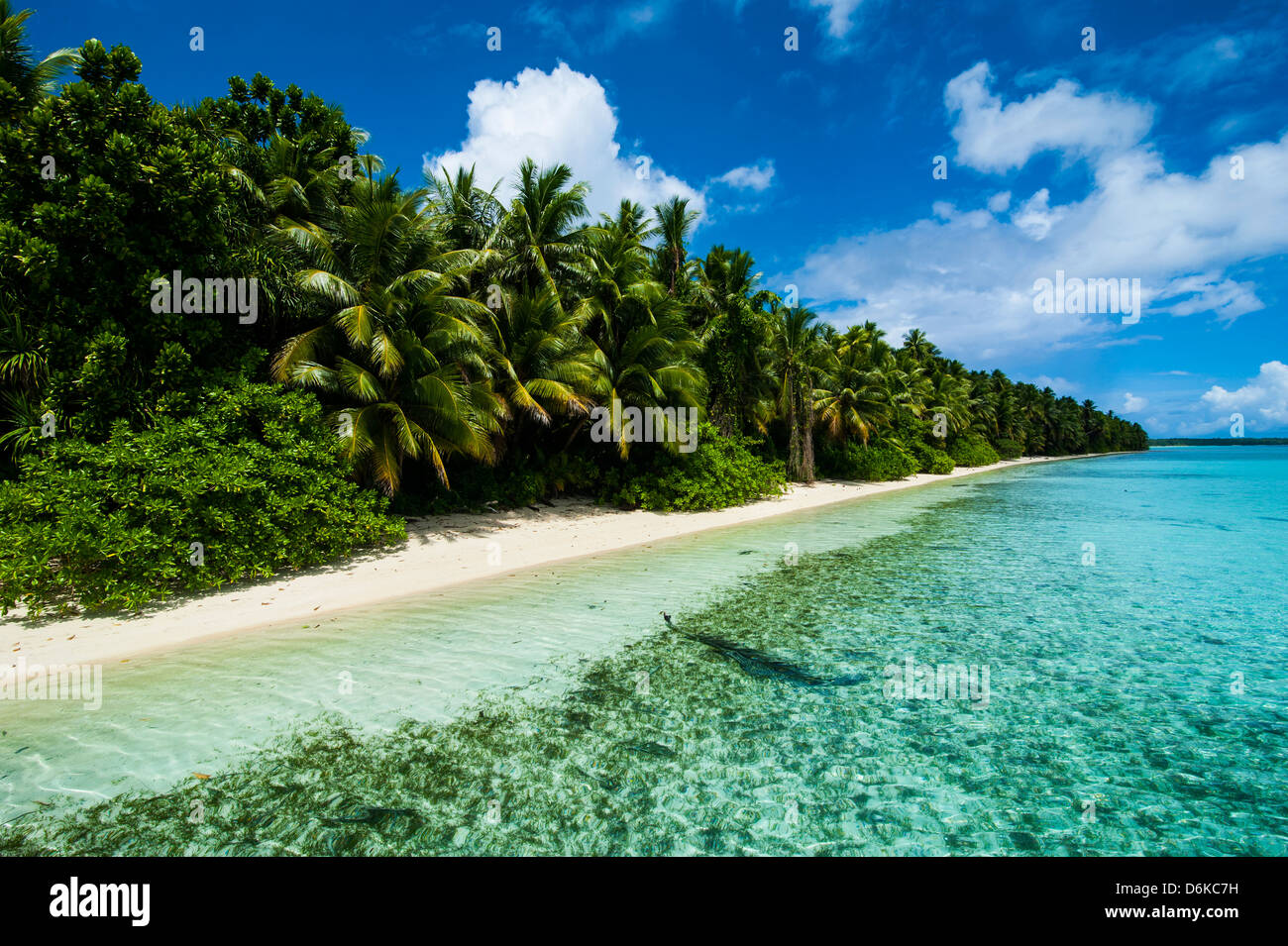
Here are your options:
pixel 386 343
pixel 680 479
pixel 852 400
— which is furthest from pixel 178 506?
pixel 852 400

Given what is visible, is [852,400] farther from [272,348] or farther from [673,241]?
[272,348]

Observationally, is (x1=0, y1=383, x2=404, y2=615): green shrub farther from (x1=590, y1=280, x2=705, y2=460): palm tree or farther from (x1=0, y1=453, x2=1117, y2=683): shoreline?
(x1=590, y1=280, x2=705, y2=460): palm tree

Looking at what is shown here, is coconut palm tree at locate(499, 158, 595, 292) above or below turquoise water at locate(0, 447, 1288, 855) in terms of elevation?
above

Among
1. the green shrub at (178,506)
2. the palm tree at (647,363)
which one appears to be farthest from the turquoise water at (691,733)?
the palm tree at (647,363)

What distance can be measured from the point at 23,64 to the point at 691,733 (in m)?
16.8

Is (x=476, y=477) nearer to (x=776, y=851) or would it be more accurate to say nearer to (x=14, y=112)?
(x=14, y=112)

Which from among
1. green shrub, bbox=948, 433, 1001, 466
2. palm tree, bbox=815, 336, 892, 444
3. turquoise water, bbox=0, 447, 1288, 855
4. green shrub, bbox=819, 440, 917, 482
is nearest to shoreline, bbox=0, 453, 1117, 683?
turquoise water, bbox=0, 447, 1288, 855

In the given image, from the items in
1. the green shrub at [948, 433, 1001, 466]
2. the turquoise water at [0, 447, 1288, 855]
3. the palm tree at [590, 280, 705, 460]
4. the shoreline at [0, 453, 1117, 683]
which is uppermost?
the palm tree at [590, 280, 705, 460]

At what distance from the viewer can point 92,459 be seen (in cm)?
818

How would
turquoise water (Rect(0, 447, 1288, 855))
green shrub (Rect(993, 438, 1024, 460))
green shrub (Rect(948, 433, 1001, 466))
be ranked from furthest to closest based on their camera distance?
green shrub (Rect(993, 438, 1024, 460)) → green shrub (Rect(948, 433, 1001, 466)) → turquoise water (Rect(0, 447, 1288, 855))

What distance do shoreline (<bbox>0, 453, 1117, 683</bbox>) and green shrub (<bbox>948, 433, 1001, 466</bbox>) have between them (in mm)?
40062

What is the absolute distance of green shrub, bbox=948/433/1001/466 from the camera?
5366 cm
